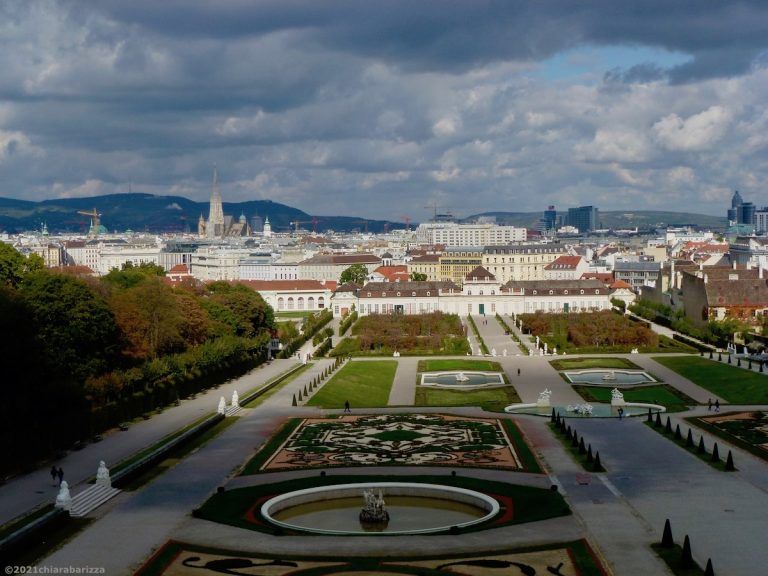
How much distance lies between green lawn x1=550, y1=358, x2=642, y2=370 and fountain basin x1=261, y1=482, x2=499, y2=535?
42.3 m

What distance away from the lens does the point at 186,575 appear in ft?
84.8

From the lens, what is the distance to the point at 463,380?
69688 mm

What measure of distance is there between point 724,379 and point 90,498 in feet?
141

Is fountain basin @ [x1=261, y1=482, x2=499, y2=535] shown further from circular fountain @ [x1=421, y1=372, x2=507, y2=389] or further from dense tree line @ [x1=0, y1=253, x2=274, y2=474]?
circular fountain @ [x1=421, y1=372, x2=507, y2=389]

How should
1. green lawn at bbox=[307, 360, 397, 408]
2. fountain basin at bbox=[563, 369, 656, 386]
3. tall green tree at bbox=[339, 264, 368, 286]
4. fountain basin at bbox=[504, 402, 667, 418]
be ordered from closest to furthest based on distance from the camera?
fountain basin at bbox=[504, 402, 667, 418] < green lawn at bbox=[307, 360, 397, 408] < fountain basin at bbox=[563, 369, 656, 386] < tall green tree at bbox=[339, 264, 368, 286]

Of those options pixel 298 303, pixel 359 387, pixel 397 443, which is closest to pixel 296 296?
pixel 298 303

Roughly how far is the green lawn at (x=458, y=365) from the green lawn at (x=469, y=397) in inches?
384

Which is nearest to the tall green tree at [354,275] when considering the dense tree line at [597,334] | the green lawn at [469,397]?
the dense tree line at [597,334]

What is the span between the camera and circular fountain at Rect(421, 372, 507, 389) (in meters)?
67.1

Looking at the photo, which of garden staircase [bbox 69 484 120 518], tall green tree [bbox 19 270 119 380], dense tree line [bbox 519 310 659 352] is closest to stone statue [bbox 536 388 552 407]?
tall green tree [bbox 19 270 119 380]

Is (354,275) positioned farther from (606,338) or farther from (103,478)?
(103,478)

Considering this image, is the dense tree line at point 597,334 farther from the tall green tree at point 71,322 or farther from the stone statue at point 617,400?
the tall green tree at point 71,322

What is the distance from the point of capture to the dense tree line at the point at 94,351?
44469 millimetres

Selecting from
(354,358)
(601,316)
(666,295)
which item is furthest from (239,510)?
(666,295)
